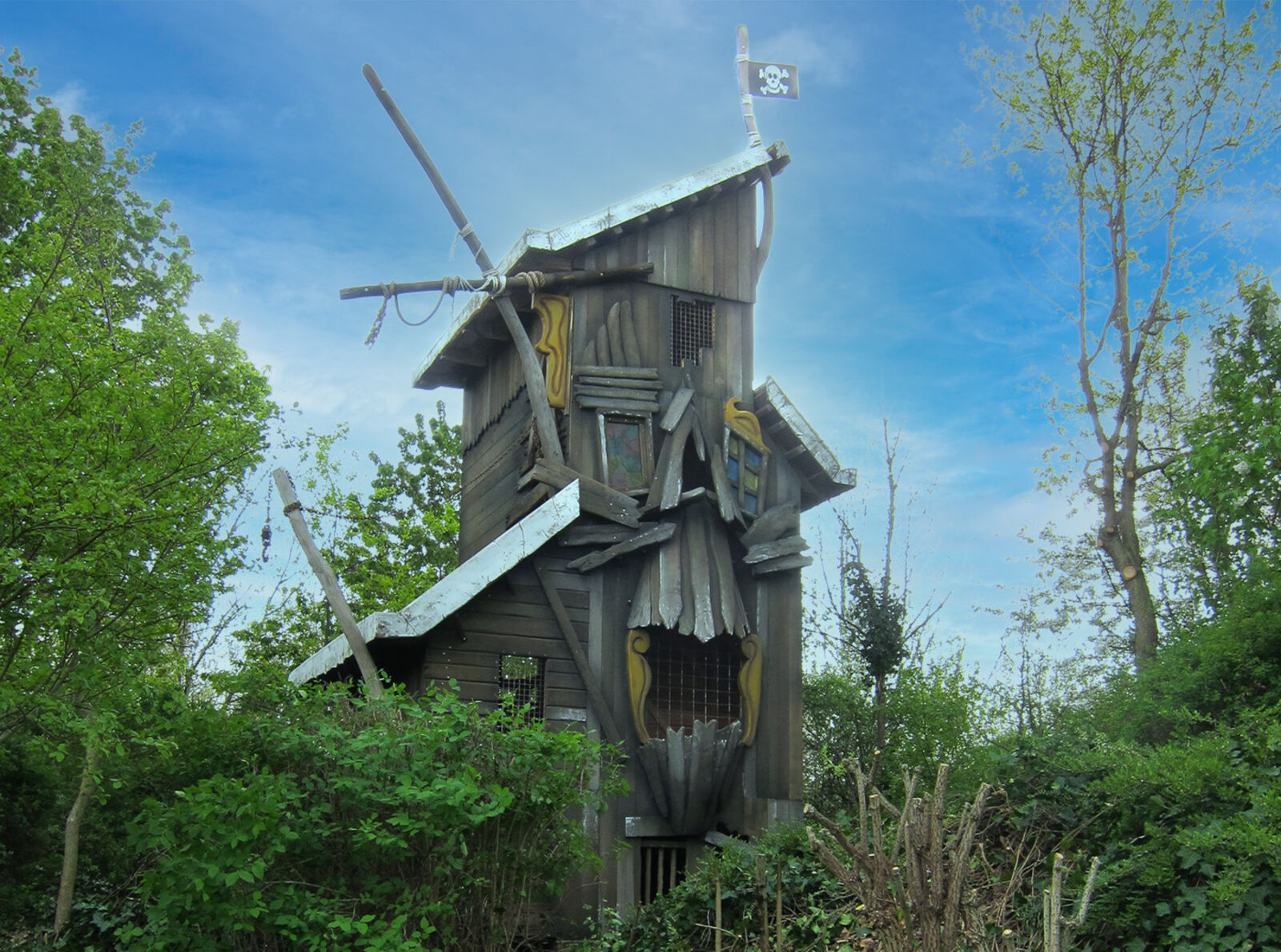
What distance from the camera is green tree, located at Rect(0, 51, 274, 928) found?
390 inches

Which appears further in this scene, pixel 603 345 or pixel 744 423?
pixel 744 423

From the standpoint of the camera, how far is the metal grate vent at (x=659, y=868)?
46.1 ft

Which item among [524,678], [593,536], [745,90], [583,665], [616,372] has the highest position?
[745,90]

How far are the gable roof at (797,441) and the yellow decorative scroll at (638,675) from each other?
11.6 ft

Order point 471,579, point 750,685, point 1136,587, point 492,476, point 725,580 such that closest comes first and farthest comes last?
point 471,579, point 725,580, point 750,685, point 492,476, point 1136,587

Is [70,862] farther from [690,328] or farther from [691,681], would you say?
[690,328]

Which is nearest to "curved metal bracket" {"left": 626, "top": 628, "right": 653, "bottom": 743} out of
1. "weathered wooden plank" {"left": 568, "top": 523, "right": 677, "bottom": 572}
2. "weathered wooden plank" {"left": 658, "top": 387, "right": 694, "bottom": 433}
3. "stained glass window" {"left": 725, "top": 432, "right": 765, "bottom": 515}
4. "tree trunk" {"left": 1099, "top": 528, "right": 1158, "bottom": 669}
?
"weathered wooden plank" {"left": 568, "top": 523, "right": 677, "bottom": 572}

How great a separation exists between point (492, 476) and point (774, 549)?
4711 millimetres

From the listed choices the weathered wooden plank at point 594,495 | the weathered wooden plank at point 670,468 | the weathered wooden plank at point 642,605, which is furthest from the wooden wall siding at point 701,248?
the weathered wooden plank at point 642,605

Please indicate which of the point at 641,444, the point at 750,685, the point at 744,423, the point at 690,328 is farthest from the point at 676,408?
the point at 750,685

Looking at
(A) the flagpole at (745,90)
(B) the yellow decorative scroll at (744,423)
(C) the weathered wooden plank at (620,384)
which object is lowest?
(B) the yellow decorative scroll at (744,423)

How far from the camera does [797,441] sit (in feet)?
52.6

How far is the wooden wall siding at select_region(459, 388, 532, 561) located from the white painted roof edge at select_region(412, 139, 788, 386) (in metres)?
1.61

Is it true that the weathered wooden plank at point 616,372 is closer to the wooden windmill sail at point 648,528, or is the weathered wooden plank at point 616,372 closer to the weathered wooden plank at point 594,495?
the wooden windmill sail at point 648,528
